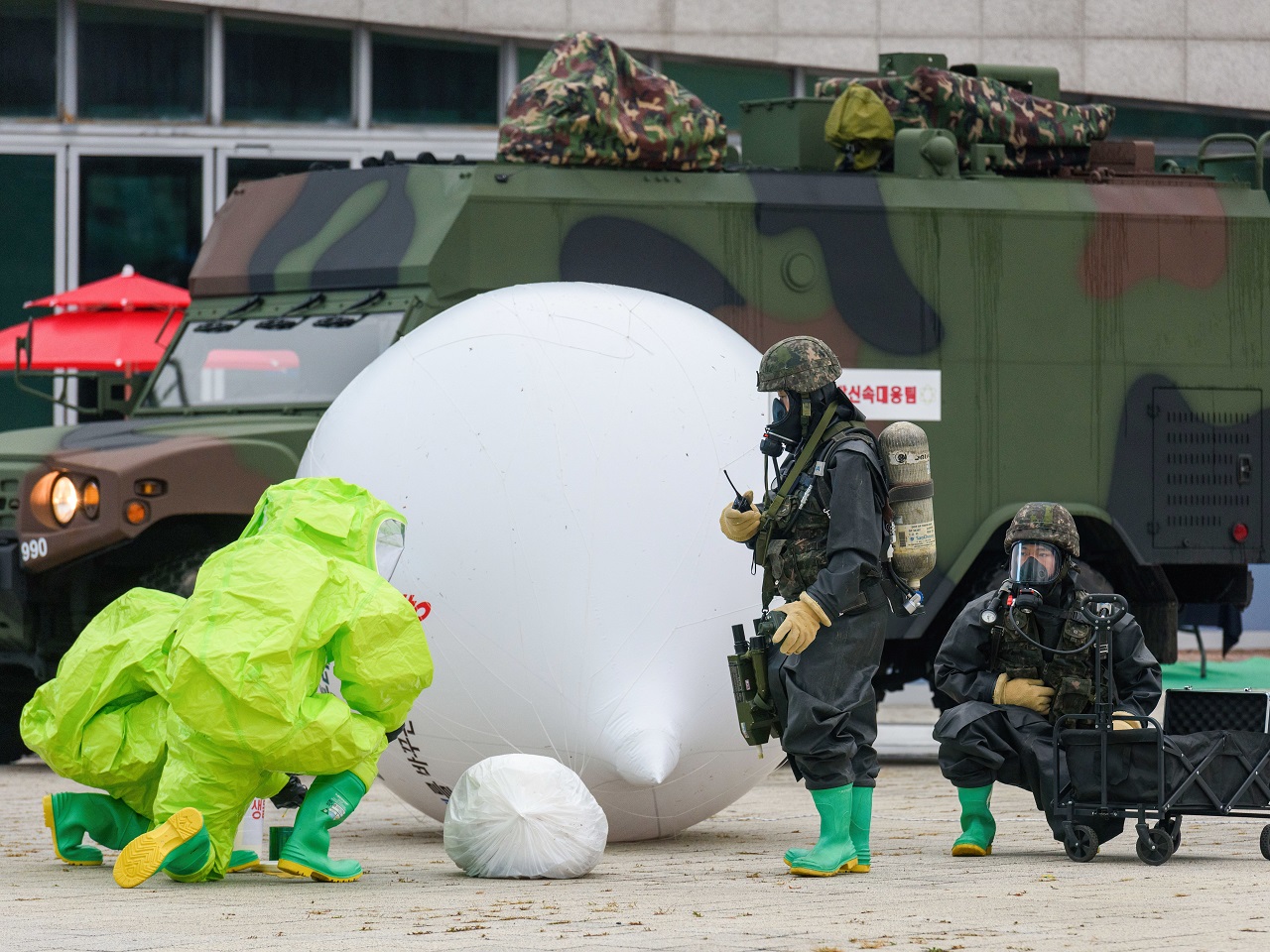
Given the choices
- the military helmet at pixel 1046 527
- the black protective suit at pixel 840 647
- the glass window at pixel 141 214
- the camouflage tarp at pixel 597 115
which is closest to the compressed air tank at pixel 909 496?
the black protective suit at pixel 840 647

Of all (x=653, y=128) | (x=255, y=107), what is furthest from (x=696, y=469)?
(x=255, y=107)

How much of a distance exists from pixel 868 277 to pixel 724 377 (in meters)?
3.21

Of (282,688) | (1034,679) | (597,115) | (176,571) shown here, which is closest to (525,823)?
(282,688)

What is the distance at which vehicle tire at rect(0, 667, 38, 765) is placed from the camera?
37.4 feet

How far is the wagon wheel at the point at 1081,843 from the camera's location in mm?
7633

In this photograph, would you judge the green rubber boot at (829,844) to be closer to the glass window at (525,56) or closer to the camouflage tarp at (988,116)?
the camouflage tarp at (988,116)

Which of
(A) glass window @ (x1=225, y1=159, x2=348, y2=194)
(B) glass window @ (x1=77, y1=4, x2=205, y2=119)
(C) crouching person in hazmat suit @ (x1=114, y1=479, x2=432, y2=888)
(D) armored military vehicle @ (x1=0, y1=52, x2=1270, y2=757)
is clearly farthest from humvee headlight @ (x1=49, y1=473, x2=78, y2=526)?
(B) glass window @ (x1=77, y1=4, x2=205, y2=119)

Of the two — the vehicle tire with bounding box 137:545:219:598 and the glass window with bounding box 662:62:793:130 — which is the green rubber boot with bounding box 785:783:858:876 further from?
the glass window with bounding box 662:62:793:130

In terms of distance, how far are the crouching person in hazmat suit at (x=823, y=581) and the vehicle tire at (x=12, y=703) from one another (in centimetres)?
535

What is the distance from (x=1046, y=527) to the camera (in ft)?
26.2

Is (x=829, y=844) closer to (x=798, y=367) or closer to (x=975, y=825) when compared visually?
(x=975, y=825)

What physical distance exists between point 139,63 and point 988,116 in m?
9.76

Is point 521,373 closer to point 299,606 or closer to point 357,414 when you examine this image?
point 357,414

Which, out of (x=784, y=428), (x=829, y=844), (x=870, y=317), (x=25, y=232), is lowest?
(x=829, y=844)
